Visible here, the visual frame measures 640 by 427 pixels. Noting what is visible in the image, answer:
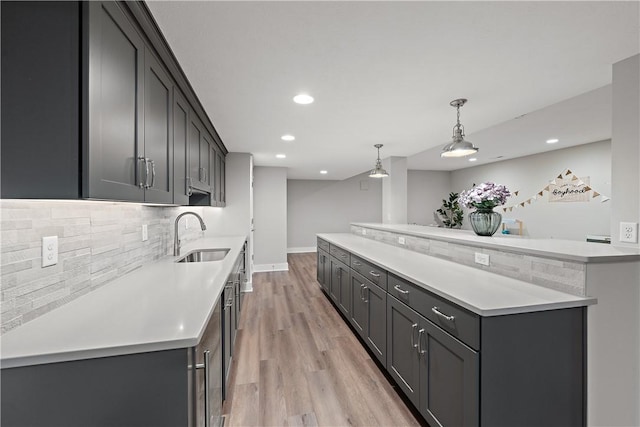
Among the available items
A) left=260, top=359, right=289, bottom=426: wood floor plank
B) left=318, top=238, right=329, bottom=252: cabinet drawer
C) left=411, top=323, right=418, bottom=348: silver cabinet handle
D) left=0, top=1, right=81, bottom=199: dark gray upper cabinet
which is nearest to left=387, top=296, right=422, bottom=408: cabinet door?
left=411, top=323, right=418, bottom=348: silver cabinet handle

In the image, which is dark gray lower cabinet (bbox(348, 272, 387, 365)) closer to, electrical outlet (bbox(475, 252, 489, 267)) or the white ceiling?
electrical outlet (bbox(475, 252, 489, 267))

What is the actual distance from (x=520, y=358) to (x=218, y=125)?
3241 mm

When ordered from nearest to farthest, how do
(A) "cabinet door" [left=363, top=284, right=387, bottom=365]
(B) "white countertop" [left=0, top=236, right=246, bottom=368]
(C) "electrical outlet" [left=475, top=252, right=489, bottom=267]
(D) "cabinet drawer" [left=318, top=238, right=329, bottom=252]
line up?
(B) "white countertop" [left=0, top=236, right=246, bottom=368]
(C) "electrical outlet" [left=475, top=252, right=489, bottom=267]
(A) "cabinet door" [left=363, top=284, right=387, bottom=365]
(D) "cabinet drawer" [left=318, top=238, right=329, bottom=252]

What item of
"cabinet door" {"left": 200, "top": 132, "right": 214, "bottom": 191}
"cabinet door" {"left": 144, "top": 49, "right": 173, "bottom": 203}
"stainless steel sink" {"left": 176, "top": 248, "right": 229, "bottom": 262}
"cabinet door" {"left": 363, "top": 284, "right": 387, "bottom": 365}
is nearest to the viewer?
"cabinet door" {"left": 144, "top": 49, "right": 173, "bottom": 203}

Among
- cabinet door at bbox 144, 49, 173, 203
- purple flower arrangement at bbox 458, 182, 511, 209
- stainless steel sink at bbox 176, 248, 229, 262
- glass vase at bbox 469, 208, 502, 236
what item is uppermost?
cabinet door at bbox 144, 49, 173, 203

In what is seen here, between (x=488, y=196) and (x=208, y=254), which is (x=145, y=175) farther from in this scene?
(x=488, y=196)

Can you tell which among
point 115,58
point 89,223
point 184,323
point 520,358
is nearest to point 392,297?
point 520,358

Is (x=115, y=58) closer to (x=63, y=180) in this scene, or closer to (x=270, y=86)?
(x=63, y=180)

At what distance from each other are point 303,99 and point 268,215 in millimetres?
4025

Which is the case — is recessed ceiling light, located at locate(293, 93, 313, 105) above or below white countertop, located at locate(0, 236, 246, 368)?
above

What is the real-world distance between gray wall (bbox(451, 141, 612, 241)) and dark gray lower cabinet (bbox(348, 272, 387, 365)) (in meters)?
4.95

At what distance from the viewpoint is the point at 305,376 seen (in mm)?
2332

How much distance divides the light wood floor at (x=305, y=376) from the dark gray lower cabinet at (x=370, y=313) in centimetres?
18

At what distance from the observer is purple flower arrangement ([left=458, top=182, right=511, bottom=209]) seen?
7.55 feet
